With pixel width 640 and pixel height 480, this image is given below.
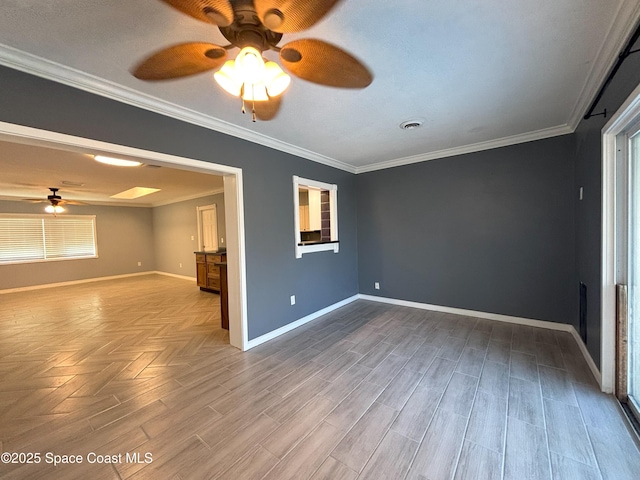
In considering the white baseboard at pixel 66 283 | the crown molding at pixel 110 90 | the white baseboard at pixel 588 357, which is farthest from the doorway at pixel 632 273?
the white baseboard at pixel 66 283

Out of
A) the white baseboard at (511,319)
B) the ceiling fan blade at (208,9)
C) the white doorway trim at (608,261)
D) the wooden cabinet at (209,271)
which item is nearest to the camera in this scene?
the ceiling fan blade at (208,9)

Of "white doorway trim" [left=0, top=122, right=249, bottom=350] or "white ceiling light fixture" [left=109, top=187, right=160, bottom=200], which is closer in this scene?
"white doorway trim" [left=0, top=122, right=249, bottom=350]

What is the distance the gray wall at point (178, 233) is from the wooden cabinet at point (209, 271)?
0.83 metres

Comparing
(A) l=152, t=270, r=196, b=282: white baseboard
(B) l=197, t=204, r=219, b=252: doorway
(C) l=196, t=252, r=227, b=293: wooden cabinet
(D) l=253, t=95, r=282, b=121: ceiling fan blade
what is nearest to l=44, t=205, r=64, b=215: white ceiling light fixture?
(A) l=152, t=270, r=196, b=282: white baseboard

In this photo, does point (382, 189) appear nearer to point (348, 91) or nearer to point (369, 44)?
point (348, 91)

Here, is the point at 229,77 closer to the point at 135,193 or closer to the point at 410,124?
the point at 410,124

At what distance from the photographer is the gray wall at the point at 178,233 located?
698 cm

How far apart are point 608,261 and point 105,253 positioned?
34.3 ft

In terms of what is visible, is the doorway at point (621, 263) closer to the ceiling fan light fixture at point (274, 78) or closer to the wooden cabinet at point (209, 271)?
the ceiling fan light fixture at point (274, 78)

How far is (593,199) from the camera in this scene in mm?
2184

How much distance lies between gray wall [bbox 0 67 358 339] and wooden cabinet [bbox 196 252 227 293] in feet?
8.73

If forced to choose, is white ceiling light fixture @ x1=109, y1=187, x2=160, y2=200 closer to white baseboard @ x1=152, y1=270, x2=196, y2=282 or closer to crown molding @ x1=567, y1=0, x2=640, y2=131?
white baseboard @ x1=152, y1=270, x2=196, y2=282

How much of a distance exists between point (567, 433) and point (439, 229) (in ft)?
8.82

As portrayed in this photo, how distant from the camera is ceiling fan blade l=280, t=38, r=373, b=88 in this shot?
1.22 m
